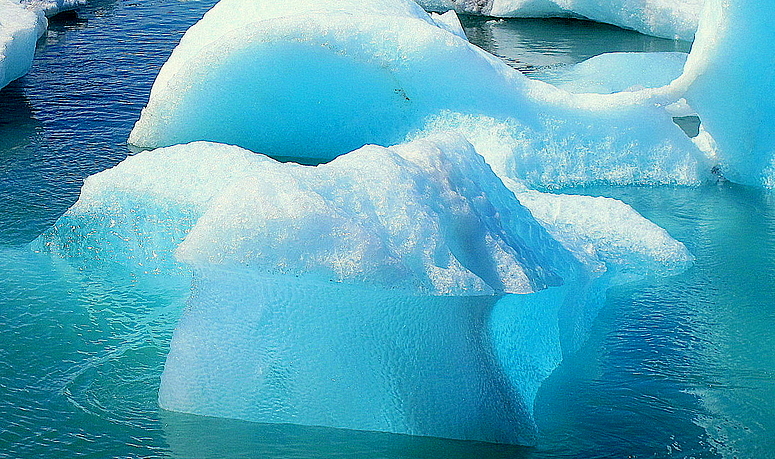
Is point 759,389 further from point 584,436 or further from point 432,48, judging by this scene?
point 432,48

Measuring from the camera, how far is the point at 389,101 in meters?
5.33

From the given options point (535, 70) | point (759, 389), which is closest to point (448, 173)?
point (759, 389)

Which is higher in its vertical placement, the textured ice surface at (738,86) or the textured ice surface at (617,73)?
the textured ice surface at (738,86)

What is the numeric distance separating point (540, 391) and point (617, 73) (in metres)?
4.70

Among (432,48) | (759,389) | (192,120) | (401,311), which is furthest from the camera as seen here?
(192,120)

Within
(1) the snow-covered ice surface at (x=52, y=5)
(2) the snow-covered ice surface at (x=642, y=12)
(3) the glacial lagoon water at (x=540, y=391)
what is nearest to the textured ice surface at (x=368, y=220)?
(3) the glacial lagoon water at (x=540, y=391)

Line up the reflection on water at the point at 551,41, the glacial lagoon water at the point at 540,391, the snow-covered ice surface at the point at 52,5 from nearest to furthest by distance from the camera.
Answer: the glacial lagoon water at the point at 540,391 < the reflection on water at the point at 551,41 < the snow-covered ice surface at the point at 52,5

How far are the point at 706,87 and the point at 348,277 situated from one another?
11.2 feet

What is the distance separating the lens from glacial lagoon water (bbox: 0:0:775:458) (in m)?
2.65

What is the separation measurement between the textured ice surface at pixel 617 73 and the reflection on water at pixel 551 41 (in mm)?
375

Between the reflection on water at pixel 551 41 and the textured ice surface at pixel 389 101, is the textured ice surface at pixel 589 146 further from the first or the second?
the reflection on water at pixel 551 41

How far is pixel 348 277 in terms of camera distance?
7.94 ft

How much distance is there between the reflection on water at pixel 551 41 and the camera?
8.29m

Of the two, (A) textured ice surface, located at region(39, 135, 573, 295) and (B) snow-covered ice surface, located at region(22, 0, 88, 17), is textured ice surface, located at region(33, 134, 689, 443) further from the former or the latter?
(B) snow-covered ice surface, located at region(22, 0, 88, 17)
